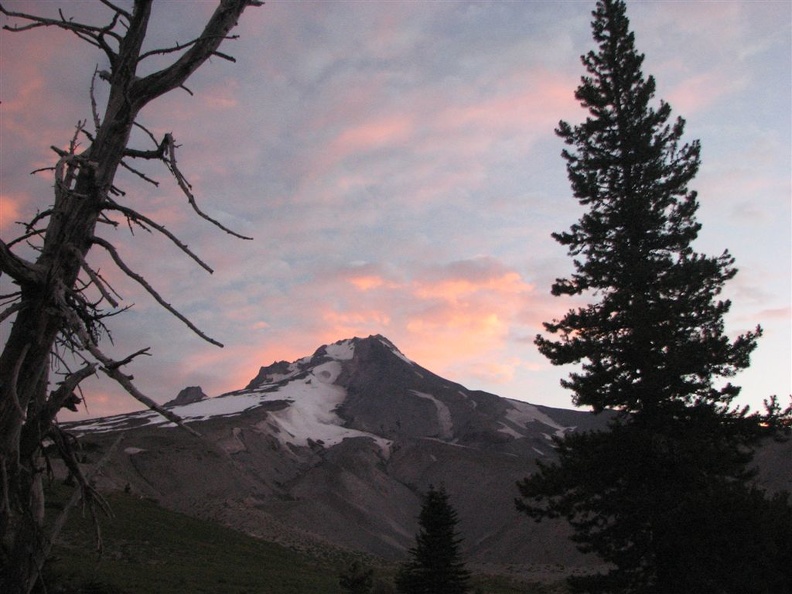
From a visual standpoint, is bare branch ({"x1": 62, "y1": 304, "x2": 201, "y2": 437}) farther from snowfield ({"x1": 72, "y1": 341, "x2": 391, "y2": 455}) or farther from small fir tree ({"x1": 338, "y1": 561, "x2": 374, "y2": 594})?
snowfield ({"x1": 72, "y1": 341, "x2": 391, "y2": 455})

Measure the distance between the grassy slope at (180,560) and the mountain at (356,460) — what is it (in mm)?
5145

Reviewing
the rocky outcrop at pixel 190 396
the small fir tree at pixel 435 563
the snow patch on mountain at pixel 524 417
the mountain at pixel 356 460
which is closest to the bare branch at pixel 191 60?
the small fir tree at pixel 435 563

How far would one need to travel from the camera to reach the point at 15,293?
2711 millimetres

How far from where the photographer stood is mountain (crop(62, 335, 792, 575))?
2832 inches

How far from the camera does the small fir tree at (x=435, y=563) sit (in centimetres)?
2102

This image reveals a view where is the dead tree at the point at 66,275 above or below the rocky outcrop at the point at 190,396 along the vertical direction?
below

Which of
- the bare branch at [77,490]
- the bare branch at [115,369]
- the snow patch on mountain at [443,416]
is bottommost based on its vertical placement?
the bare branch at [77,490]

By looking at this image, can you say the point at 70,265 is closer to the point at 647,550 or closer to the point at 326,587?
the point at 647,550

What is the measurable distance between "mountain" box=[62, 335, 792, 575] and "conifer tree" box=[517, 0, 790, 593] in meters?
27.7

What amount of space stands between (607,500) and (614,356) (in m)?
3.69

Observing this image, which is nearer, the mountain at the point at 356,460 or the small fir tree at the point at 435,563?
the small fir tree at the point at 435,563

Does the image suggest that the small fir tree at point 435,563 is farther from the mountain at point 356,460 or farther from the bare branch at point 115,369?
the bare branch at point 115,369

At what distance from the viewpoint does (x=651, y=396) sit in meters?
15.6

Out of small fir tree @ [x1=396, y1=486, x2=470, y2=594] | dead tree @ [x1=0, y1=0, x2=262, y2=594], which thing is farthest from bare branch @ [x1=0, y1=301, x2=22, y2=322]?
small fir tree @ [x1=396, y1=486, x2=470, y2=594]
